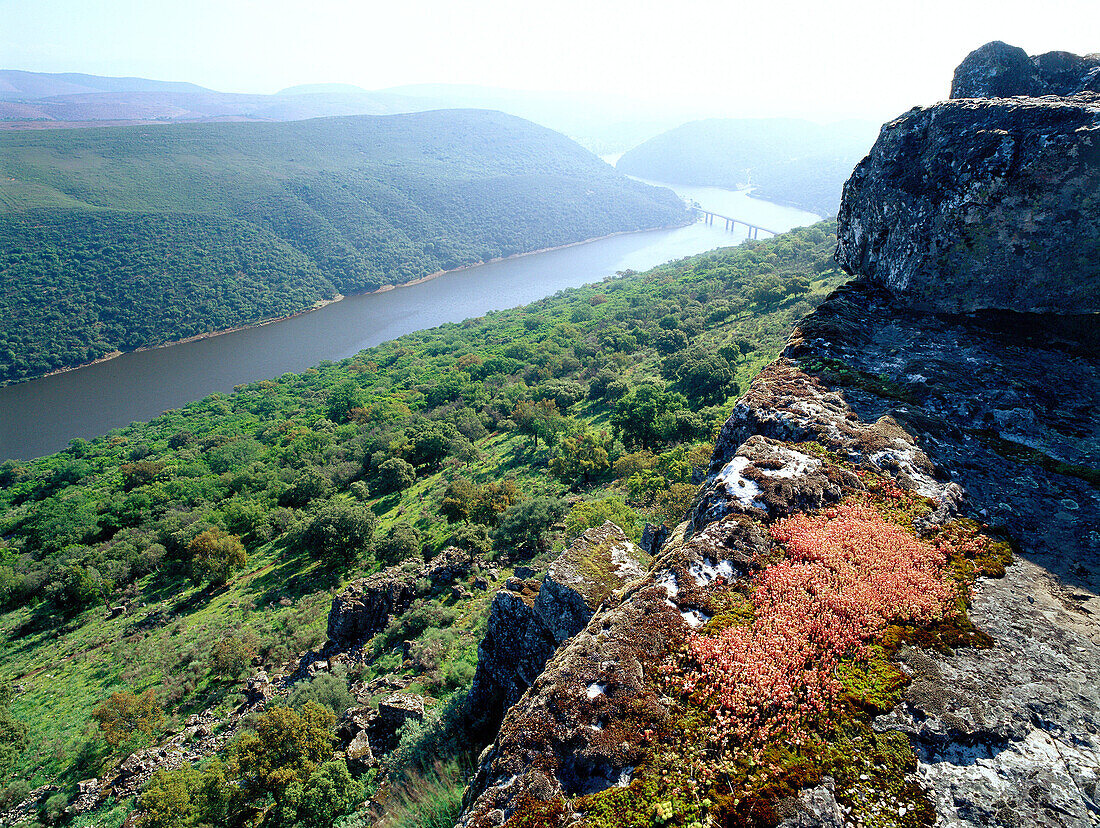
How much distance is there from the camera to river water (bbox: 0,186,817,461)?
2746 inches

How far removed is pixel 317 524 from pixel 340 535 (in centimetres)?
168

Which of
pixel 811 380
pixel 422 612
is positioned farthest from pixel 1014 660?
pixel 422 612

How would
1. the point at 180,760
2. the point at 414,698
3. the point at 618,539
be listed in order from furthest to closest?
the point at 180,760, the point at 414,698, the point at 618,539

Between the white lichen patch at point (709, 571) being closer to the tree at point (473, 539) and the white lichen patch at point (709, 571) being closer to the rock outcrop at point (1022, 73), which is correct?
the rock outcrop at point (1022, 73)

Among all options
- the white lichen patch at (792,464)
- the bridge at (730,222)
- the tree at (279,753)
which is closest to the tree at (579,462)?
the tree at (279,753)

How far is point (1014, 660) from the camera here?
4703 mm

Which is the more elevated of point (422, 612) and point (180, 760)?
point (422, 612)

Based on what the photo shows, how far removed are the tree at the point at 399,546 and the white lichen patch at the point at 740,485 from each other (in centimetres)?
2429

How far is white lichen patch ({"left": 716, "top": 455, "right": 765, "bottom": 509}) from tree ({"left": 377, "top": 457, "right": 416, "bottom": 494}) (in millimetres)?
35587

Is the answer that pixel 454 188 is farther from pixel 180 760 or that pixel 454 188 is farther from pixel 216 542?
pixel 180 760

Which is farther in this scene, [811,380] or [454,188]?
[454,188]

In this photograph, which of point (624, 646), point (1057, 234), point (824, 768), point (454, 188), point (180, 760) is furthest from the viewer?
point (454, 188)

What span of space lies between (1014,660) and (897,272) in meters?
8.81

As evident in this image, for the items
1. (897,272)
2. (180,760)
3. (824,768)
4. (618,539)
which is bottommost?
(180,760)
